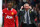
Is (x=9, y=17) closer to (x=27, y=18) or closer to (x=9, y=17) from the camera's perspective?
(x=9, y=17)

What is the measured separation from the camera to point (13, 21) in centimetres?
193

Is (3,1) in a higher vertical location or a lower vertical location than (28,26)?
higher

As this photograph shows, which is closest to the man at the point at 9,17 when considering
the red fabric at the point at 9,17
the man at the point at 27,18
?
the red fabric at the point at 9,17

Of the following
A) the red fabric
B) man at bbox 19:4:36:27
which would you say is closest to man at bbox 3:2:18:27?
the red fabric

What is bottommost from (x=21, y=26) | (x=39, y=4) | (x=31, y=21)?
(x=21, y=26)

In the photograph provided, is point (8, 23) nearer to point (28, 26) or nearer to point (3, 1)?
point (28, 26)

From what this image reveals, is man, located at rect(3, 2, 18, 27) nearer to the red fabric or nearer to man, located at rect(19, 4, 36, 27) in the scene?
the red fabric

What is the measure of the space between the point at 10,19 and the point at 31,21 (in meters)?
0.44

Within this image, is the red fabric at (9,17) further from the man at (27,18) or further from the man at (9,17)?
the man at (27,18)

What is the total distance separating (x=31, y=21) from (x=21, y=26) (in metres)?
0.26

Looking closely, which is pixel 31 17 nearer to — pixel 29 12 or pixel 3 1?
pixel 29 12

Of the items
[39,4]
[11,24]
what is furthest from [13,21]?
[39,4]

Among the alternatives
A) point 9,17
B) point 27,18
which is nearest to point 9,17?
point 9,17

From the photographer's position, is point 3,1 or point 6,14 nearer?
point 6,14
